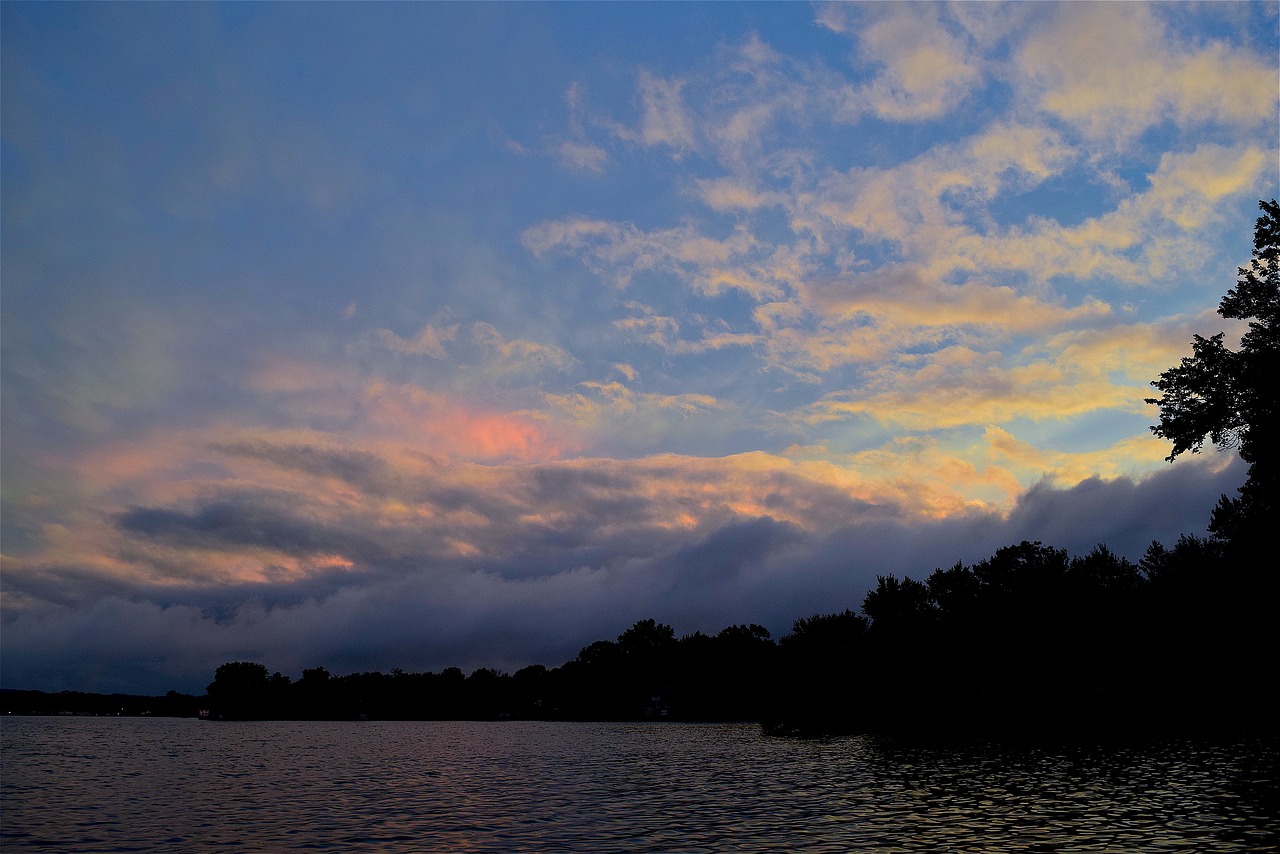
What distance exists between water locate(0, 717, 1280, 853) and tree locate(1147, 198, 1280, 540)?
20.7 m

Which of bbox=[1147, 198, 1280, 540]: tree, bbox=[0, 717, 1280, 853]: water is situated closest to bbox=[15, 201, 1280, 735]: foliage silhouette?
bbox=[1147, 198, 1280, 540]: tree

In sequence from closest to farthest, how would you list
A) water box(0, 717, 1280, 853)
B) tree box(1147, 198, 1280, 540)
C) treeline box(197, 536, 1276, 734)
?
water box(0, 717, 1280, 853)
tree box(1147, 198, 1280, 540)
treeline box(197, 536, 1276, 734)

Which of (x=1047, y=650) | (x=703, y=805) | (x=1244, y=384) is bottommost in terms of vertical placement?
(x=703, y=805)

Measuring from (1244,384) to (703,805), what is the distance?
48264 millimetres

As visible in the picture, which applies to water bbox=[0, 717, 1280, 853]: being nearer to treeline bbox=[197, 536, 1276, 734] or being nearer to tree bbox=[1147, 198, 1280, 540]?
tree bbox=[1147, 198, 1280, 540]

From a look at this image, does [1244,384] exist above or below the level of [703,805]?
above

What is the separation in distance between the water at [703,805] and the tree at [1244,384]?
2074 centimetres

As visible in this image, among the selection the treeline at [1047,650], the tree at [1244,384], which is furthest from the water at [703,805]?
the treeline at [1047,650]

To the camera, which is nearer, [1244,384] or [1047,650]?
[1244,384]

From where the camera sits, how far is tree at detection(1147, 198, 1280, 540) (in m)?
58.5

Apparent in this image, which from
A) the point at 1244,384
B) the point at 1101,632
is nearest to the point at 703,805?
the point at 1244,384

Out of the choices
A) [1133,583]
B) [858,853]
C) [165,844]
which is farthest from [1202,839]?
[1133,583]

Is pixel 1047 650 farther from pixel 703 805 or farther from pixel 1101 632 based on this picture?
pixel 703 805

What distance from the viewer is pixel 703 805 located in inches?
1660
